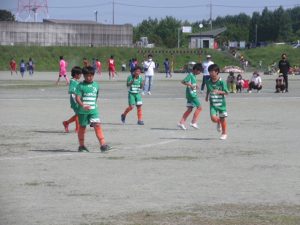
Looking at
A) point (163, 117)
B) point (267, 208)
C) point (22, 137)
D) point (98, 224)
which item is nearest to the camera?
point (98, 224)

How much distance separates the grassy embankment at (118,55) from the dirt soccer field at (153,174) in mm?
69697

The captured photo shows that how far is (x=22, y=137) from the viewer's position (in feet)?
50.4

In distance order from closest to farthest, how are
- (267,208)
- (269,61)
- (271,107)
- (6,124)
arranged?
(267,208) < (6,124) < (271,107) < (269,61)

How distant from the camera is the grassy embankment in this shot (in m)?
88.6

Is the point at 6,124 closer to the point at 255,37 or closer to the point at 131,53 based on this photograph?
the point at 131,53

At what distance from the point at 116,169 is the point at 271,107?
1354 cm

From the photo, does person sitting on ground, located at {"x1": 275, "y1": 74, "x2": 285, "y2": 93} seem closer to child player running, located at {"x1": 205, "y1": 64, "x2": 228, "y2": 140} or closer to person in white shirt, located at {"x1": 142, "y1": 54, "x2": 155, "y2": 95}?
person in white shirt, located at {"x1": 142, "y1": 54, "x2": 155, "y2": 95}

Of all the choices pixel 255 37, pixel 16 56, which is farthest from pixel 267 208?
pixel 255 37

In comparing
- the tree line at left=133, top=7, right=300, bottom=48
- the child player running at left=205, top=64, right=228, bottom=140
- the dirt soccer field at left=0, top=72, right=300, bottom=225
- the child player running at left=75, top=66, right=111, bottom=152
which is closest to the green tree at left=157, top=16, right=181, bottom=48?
the tree line at left=133, top=7, right=300, bottom=48

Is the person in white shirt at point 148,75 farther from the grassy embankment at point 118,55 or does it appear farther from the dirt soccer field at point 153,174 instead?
Result: the grassy embankment at point 118,55

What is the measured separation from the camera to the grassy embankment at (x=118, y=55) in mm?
88600

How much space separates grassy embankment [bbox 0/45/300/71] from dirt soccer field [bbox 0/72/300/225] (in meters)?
69.7

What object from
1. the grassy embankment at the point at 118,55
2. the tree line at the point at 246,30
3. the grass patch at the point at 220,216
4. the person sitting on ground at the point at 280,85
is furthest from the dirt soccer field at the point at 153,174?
the tree line at the point at 246,30

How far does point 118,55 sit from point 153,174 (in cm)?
8530
